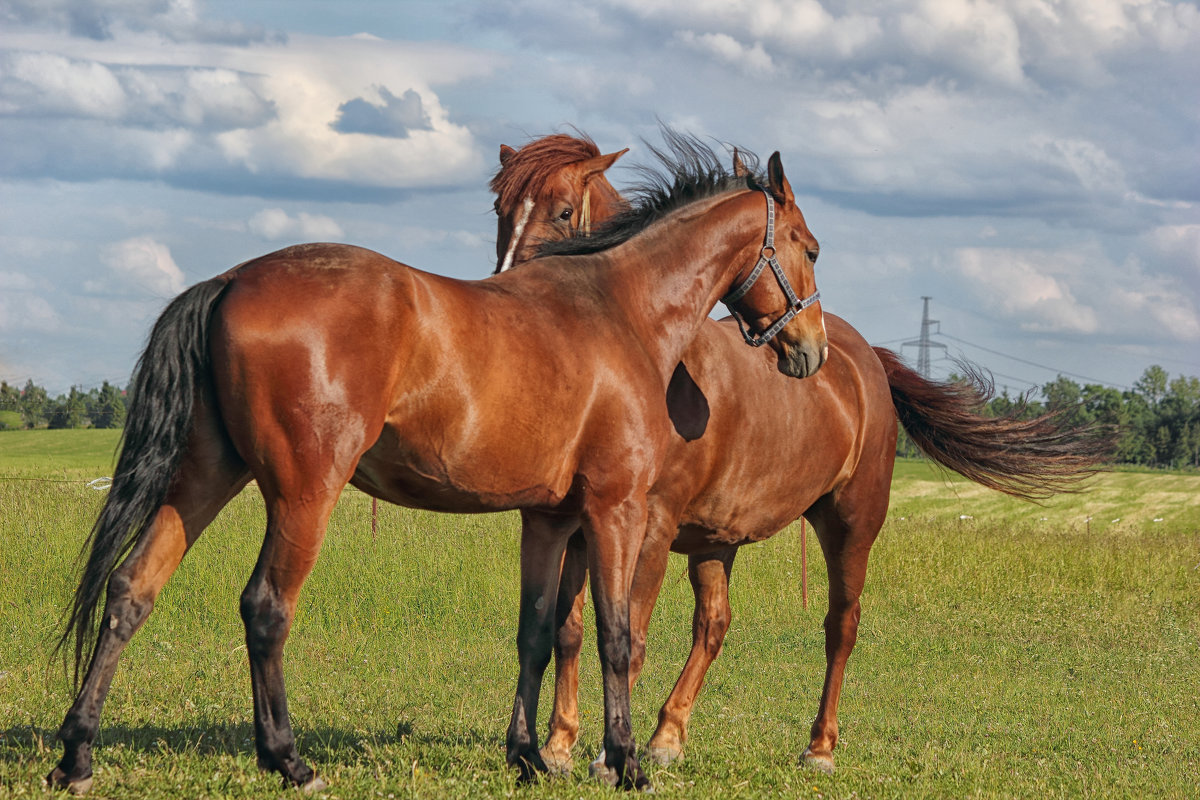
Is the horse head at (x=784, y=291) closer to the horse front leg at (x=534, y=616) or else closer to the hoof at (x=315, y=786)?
the horse front leg at (x=534, y=616)

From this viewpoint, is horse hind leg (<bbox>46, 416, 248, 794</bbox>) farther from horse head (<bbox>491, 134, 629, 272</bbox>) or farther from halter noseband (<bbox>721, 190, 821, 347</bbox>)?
halter noseband (<bbox>721, 190, 821, 347</bbox>)

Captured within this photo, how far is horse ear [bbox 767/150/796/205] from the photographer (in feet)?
17.2

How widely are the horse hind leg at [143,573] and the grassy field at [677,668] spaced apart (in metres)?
→ 0.18

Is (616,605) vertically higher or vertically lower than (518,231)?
lower

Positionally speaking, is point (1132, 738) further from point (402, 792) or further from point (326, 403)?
point (326, 403)

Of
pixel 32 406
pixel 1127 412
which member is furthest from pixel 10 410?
pixel 1127 412

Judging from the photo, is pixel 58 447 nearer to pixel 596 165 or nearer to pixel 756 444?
pixel 596 165

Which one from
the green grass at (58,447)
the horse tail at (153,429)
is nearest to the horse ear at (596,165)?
the horse tail at (153,429)

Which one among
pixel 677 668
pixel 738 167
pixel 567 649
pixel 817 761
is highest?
pixel 738 167

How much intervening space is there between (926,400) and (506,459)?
15.3 ft

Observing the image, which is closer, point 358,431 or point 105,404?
point 358,431

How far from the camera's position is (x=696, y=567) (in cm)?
679

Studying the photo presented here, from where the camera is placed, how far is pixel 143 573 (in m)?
4.09

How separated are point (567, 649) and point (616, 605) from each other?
30.3 inches
